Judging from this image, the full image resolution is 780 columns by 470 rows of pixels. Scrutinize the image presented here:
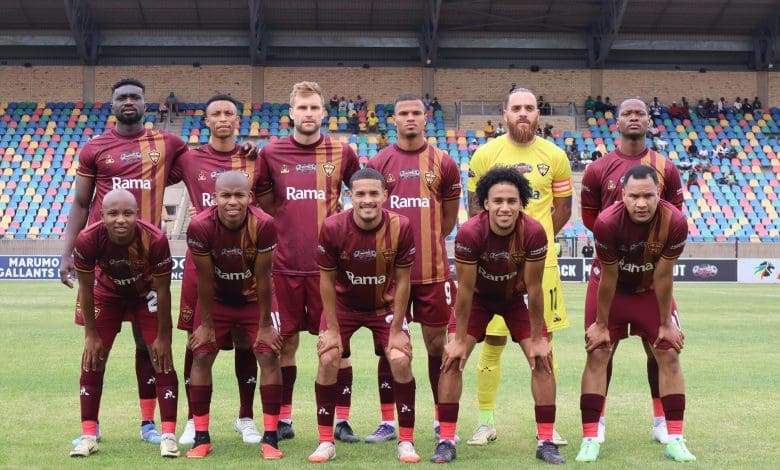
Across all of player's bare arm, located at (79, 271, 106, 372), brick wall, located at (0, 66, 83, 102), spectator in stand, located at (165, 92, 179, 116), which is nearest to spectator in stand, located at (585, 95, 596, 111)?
spectator in stand, located at (165, 92, 179, 116)

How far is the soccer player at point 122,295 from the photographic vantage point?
665cm

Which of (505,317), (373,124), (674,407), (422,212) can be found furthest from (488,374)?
(373,124)

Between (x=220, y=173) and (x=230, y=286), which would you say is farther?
(x=220, y=173)

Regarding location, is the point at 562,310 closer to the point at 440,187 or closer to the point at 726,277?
the point at 440,187

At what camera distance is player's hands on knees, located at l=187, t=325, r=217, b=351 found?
6.80 meters

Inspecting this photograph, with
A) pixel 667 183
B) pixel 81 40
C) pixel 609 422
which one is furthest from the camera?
pixel 81 40

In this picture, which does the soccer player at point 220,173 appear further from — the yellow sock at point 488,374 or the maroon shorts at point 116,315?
the yellow sock at point 488,374

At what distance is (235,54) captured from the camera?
4088 centimetres

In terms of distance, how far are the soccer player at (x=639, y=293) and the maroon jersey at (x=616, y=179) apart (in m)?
0.53

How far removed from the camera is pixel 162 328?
22.6 feet

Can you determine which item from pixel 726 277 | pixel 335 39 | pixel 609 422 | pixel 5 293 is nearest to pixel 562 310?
pixel 609 422

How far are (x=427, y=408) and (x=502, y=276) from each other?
223cm

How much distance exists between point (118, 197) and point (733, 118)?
39.0m

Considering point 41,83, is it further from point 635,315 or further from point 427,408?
point 635,315
